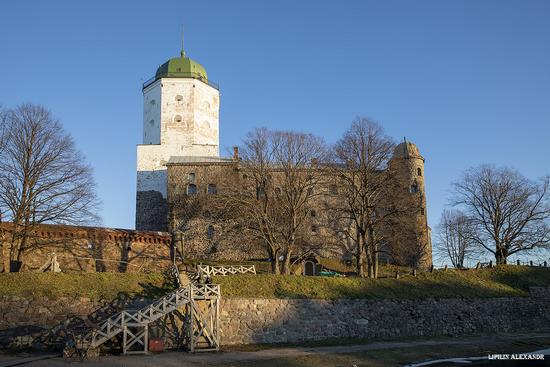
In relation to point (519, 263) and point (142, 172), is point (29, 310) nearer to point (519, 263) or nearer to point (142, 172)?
point (142, 172)

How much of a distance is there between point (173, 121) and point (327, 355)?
36333 mm

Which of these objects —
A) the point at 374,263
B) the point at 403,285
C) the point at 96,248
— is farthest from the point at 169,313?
the point at 374,263

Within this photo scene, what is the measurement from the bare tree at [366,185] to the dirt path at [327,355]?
9127 millimetres

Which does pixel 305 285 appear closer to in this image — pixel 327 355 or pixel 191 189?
pixel 327 355

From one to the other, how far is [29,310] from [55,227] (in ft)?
36.0

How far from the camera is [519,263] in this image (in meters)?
40.9

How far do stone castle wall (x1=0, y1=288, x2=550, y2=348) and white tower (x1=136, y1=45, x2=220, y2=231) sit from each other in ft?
81.2

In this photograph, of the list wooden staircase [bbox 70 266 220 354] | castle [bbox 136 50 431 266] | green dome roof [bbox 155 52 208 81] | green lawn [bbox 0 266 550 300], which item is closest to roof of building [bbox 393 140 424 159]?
castle [bbox 136 50 431 266]

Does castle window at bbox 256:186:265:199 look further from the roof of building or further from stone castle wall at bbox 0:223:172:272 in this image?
the roof of building

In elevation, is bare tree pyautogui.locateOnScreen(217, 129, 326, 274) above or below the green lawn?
above

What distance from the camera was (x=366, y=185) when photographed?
37.1 metres

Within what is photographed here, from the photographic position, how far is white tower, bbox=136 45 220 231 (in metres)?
51.7

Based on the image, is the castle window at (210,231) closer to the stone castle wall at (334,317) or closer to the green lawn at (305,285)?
the green lawn at (305,285)

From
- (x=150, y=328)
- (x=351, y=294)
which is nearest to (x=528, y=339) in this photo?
(x=351, y=294)
